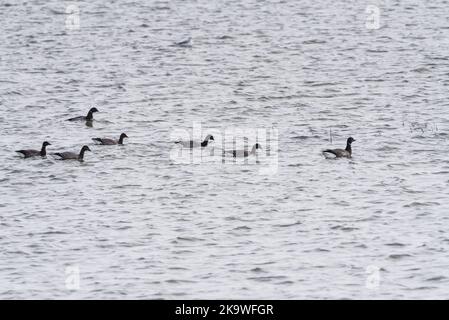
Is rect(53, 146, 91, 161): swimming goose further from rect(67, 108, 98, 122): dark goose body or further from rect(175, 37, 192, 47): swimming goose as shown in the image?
rect(175, 37, 192, 47): swimming goose

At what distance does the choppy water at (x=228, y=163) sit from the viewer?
2464cm

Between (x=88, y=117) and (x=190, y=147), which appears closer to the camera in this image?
(x=190, y=147)

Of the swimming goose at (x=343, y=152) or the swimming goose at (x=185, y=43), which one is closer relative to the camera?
the swimming goose at (x=343, y=152)

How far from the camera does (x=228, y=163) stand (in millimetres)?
34719

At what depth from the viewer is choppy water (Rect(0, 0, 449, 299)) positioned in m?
24.6

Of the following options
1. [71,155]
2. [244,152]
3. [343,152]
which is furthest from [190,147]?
[343,152]

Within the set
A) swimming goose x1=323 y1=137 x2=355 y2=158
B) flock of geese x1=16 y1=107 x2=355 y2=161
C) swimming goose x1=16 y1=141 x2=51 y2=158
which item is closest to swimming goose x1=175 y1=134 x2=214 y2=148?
flock of geese x1=16 y1=107 x2=355 y2=161

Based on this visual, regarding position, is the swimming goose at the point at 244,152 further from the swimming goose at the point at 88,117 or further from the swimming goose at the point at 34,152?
the swimming goose at the point at 88,117

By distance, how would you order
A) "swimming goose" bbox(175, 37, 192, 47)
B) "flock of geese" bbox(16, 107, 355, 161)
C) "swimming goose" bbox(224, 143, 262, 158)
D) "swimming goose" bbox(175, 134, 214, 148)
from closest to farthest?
1. "flock of geese" bbox(16, 107, 355, 161)
2. "swimming goose" bbox(224, 143, 262, 158)
3. "swimming goose" bbox(175, 134, 214, 148)
4. "swimming goose" bbox(175, 37, 192, 47)

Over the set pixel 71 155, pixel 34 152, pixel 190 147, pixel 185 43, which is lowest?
pixel 71 155

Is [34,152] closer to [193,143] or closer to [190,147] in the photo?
[190,147]

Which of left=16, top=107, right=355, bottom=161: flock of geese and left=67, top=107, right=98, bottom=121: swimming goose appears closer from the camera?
left=16, top=107, right=355, bottom=161: flock of geese

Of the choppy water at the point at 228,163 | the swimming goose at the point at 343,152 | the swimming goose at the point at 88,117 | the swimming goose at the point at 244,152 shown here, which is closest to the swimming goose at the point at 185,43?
the choppy water at the point at 228,163
